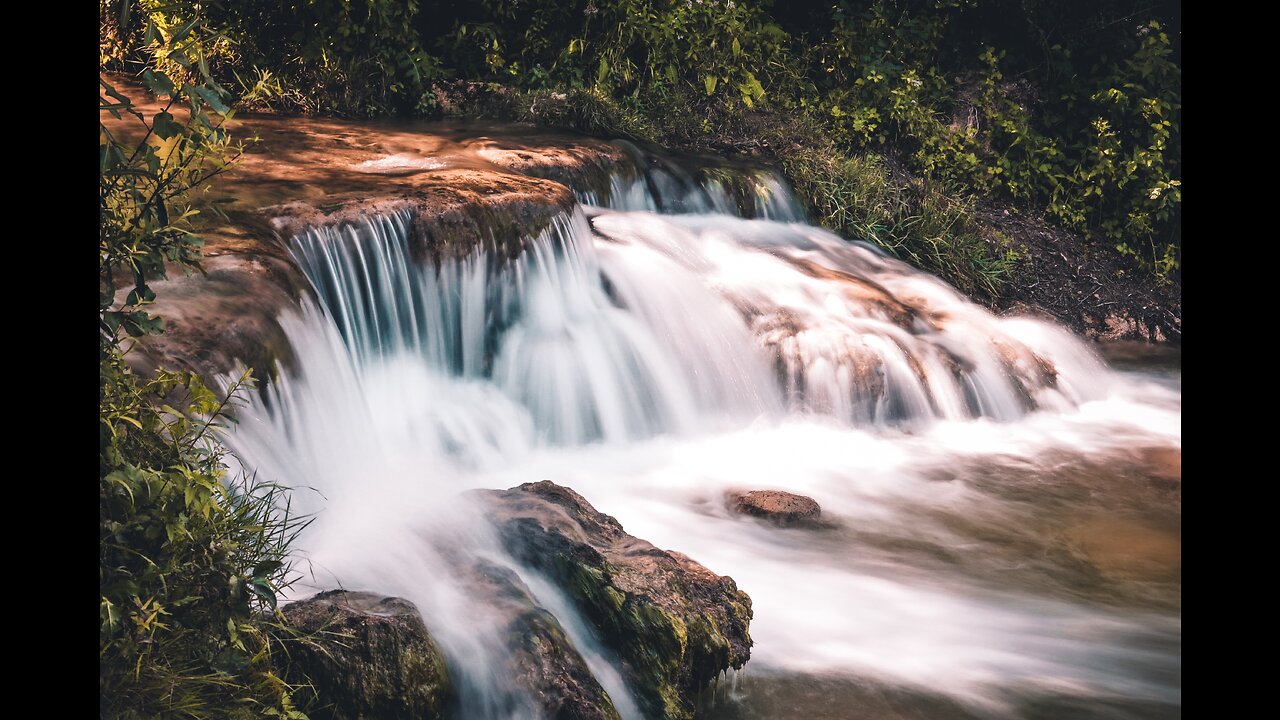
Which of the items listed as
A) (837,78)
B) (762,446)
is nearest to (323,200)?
(762,446)

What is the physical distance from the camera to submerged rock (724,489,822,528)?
5301 mm

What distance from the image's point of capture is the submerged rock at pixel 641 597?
3602mm

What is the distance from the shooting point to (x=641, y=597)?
369 cm

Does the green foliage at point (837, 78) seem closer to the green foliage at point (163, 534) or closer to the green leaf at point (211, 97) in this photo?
the green foliage at point (163, 534)

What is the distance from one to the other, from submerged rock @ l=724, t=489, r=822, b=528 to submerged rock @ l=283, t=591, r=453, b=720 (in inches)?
94.2

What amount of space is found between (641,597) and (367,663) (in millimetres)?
1007

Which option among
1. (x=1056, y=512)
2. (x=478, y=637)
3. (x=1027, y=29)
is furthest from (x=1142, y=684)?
(x=1027, y=29)

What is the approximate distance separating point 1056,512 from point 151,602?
466 cm

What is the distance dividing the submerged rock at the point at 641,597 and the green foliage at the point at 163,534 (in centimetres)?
109

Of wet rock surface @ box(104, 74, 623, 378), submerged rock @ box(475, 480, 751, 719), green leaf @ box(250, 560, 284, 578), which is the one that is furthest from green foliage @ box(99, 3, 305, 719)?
submerged rock @ box(475, 480, 751, 719)

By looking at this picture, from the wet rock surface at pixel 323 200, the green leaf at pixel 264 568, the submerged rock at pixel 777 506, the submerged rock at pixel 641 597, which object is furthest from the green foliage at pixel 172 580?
the submerged rock at pixel 777 506

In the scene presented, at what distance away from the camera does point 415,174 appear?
22.5 ft

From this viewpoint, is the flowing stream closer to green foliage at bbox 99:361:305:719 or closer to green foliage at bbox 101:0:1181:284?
green foliage at bbox 99:361:305:719

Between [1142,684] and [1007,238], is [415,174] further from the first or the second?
[1007,238]
